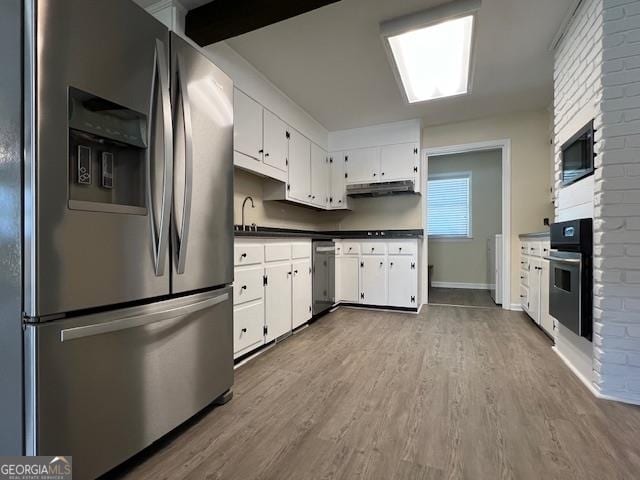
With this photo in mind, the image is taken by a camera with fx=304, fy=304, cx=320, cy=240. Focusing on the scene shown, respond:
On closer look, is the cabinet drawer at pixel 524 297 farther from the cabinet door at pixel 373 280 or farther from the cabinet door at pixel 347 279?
the cabinet door at pixel 347 279

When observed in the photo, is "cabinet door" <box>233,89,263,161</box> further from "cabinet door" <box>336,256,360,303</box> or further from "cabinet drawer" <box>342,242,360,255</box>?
"cabinet door" <box>336,256,360,303</box>

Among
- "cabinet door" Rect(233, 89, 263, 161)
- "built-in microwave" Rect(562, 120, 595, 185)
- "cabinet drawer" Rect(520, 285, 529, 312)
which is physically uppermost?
"cabinet door" Rect(233, 89, 263, 161)

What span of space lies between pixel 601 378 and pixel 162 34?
9.26 feet

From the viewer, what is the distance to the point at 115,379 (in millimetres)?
1076

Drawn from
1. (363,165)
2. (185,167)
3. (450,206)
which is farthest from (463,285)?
(185,167)

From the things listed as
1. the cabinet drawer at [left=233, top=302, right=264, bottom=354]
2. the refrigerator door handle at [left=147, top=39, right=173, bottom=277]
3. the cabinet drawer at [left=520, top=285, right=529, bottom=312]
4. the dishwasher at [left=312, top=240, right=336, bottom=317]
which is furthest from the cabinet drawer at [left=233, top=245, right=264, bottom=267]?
the cabinet drawer at [left=520, top=285, right=529, bottom=312]

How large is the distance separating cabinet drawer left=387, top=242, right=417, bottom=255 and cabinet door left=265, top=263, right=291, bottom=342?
1.56 m

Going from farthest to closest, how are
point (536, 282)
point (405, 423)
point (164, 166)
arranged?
point (536, 282), point (405, 423), point (164, 166)

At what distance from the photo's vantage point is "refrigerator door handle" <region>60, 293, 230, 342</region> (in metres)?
0.96

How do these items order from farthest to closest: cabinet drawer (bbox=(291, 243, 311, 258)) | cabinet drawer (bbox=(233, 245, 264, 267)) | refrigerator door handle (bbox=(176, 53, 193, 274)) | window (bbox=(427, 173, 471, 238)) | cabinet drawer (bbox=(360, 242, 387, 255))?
window (bbox=(427, 173, 471, 238))
cabinet drawer (bbox=(360, 242, 387, 255))
cabinet drawer (bbox=(291, 243, 311, 258))
cabinet drawer (bbox=(233, 245, 264, 267))
refrigerator door handle (bbox=(176, 53, 193, 274))

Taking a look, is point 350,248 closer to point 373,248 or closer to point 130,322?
point 373,248

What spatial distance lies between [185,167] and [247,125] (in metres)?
1.40

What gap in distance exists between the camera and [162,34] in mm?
1272

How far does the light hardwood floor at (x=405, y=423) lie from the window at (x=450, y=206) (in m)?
3.69
